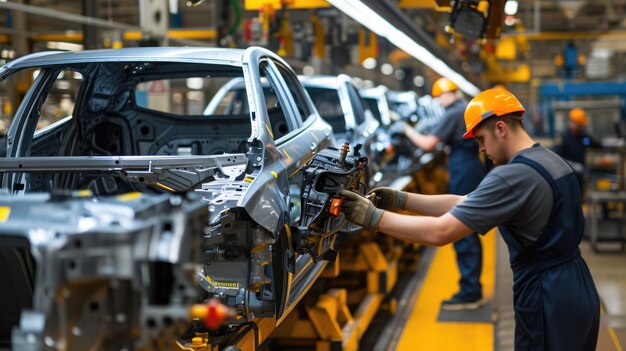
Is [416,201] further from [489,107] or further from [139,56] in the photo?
[139,56]

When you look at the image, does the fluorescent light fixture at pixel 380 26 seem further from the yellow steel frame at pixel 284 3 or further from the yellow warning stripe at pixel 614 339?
the yellow warning stripe at pixel 614 339

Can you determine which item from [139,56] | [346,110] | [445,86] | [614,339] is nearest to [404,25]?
[445,86]

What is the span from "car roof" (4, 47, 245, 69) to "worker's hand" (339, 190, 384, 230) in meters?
1.10

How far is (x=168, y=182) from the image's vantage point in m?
3.70

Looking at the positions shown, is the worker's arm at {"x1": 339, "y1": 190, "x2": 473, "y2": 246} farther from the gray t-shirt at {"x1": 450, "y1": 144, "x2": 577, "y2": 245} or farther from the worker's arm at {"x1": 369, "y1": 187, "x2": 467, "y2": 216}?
the worker's arm at {"x1": 369, "y1": 187, "x2": 467, "y2": 216}

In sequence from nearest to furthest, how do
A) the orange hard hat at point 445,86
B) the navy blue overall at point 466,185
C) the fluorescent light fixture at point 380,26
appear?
the fluorescent light fixture at point 380,26, the navy blue overall at point 466,185, the orange hard hat at point 445,86

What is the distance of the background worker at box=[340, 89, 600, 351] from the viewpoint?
3254 mm

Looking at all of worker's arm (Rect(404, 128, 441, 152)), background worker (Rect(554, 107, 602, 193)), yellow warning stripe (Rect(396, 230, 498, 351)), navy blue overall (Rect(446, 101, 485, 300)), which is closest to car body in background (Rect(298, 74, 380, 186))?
worker's arm (Rect(404, 128, 441, 152))

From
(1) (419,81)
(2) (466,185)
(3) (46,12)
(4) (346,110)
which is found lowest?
(2) (466,185)

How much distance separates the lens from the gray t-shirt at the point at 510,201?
324cm

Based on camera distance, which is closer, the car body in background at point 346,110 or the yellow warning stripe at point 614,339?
the yellow warning stripe at point 614,339

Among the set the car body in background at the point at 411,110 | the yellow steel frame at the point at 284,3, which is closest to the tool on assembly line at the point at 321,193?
the yellow steel frame at the point at 284,3

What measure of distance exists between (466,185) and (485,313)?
40.2 inches

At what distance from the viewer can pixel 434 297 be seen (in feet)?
25.4
